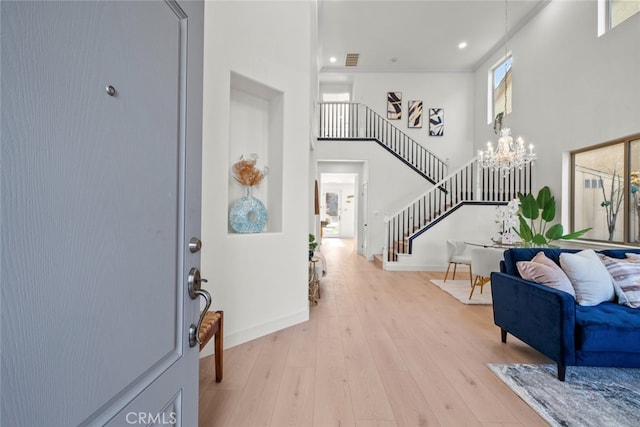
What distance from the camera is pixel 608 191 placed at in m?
4.30

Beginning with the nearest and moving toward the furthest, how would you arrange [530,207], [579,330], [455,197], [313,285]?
[579,330]
[313,285]
[530,207]
[455,197]

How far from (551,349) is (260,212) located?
2.55m

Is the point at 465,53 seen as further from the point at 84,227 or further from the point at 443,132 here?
the point at 84,227

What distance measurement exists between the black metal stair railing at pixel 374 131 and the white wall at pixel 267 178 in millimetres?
5104

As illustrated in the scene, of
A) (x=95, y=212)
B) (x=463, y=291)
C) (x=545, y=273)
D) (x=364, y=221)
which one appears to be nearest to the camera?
(x=95, y=212)

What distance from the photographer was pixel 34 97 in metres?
0.46

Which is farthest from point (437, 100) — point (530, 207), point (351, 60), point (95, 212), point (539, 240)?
point (95, 212)

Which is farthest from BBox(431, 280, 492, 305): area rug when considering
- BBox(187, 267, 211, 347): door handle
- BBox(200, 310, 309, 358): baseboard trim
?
BBox(187, 267, 211, 347): door handle

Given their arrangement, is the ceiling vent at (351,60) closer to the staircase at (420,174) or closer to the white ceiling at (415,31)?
the white ceiling at (415,31)

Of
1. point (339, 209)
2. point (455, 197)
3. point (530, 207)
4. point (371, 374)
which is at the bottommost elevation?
point (371, 374)

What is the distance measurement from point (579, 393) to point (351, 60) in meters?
8.11

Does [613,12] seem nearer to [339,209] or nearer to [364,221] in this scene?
[364,221]

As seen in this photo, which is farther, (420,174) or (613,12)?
(420,174)

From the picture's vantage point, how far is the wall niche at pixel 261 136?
9.30 ft
